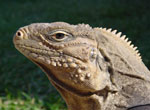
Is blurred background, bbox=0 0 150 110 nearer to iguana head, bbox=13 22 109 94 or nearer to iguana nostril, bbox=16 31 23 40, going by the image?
iguana head, bbox=13 22 109 94

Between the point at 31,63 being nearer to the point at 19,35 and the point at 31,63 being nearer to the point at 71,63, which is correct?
the point at 19,35

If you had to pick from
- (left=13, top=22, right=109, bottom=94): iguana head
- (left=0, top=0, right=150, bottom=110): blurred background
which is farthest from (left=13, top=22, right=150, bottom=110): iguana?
(left=0, top=0, right=150, bottom=110): blurred background

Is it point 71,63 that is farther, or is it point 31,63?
point 31,63

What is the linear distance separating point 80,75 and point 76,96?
6.8 inches

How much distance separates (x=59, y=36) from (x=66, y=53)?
0.13 m

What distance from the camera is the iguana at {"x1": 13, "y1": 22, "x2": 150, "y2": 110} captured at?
7.32 feet

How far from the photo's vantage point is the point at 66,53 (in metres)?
2.25

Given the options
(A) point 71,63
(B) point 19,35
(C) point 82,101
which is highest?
(B) point 19,35

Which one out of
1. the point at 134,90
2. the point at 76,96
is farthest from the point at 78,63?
the point at 134,90

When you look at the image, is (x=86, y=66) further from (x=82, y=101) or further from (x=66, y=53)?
(x=82, y=101)

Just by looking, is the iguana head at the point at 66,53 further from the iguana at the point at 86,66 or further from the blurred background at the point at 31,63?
the blurred background at the point at 31,63

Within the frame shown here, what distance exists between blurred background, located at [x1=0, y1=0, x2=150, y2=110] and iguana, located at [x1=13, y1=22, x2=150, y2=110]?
202 cm

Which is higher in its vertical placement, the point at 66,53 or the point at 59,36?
the point at 59,36

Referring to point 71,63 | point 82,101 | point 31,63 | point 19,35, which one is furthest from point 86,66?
point 31,63
